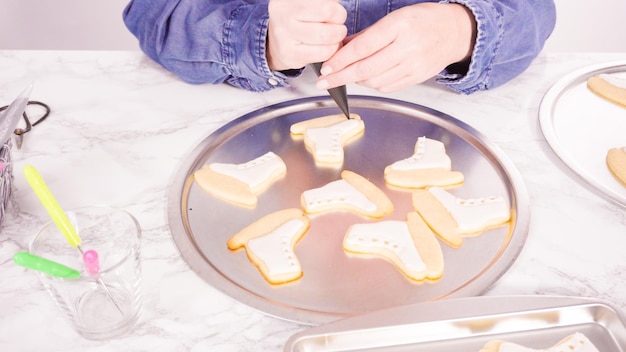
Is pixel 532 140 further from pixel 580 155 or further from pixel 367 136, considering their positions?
pixel 367 136

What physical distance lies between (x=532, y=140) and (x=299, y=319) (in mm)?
521

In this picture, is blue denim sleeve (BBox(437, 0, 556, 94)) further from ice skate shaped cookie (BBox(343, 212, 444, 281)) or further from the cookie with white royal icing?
ice skate shaped cookie (BBox(343, 212, 444, 281))

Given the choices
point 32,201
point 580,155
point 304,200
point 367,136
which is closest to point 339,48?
point 367,136

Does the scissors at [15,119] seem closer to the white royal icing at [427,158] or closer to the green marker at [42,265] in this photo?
the green marker at [42,265]

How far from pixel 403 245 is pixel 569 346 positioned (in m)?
0.22

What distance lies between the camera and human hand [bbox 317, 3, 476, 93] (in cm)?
95

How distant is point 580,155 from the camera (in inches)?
37.4

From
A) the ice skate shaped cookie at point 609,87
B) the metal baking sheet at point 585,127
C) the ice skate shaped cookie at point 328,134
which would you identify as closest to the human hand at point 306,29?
the ice skate shaped cookie at point 328,134

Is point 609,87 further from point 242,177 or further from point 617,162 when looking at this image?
point 242,177

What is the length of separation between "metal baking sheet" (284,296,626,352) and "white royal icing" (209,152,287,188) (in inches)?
11.6

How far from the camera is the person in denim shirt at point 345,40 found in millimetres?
946

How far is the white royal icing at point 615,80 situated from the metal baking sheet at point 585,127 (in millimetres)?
33

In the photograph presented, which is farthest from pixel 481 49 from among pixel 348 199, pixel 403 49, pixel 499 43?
pixel 348 199

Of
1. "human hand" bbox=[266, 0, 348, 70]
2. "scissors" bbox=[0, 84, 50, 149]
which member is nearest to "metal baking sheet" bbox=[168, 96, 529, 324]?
"human hand" bbox=[266, 0, 348, 70]
